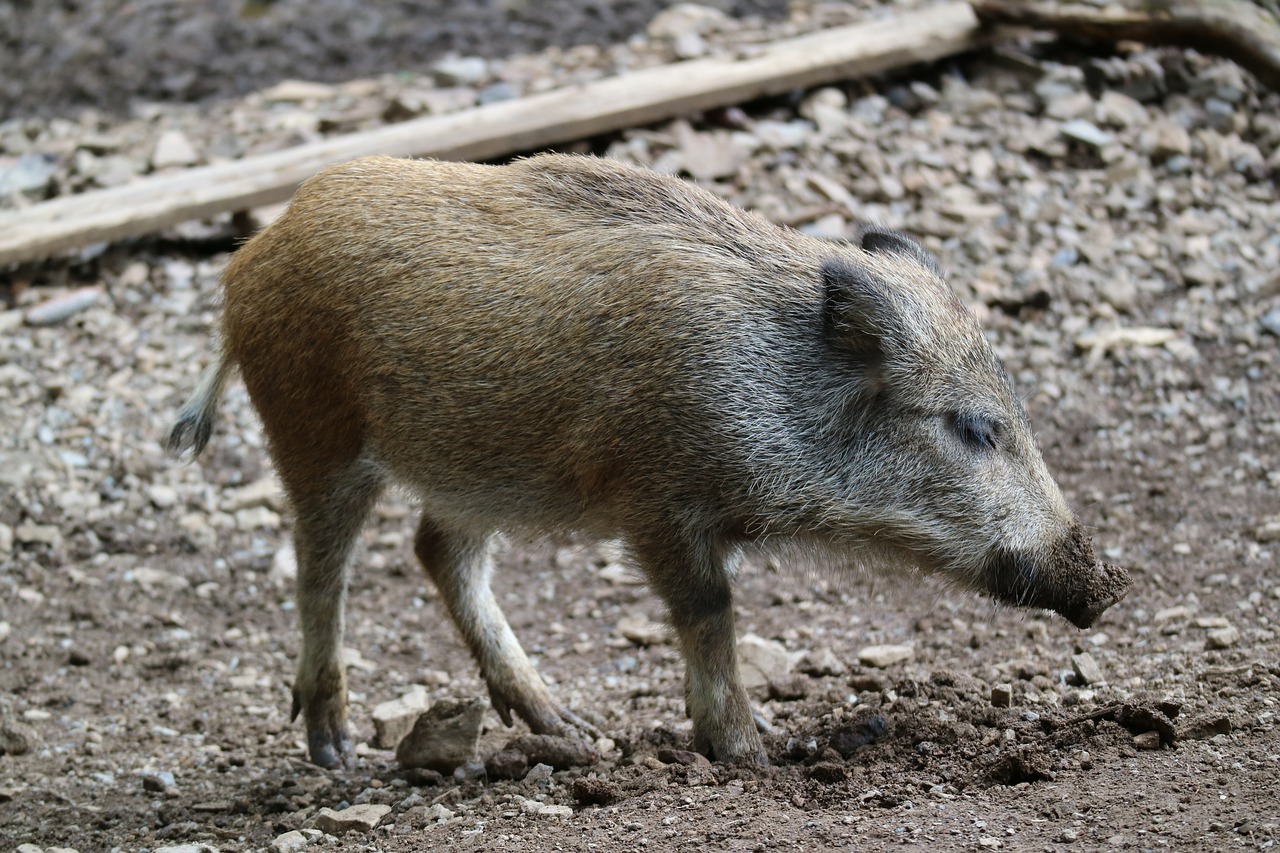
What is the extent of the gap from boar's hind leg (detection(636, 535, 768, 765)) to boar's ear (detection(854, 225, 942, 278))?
140 cm

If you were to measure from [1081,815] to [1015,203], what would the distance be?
577 cm

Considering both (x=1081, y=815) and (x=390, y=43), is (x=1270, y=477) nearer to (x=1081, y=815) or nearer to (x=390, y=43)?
(x=1081, y=815)

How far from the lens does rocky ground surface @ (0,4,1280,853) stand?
4.38 metres

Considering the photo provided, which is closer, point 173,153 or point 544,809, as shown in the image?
point 544,809

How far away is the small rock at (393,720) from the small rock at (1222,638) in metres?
3.01

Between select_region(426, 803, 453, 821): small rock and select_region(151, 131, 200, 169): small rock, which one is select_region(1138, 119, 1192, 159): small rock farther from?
select_region(426, 803, 453, 821): small rock

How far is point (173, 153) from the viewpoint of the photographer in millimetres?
9250

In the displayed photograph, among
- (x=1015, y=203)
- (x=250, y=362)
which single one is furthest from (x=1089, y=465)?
(x=250, y=362)

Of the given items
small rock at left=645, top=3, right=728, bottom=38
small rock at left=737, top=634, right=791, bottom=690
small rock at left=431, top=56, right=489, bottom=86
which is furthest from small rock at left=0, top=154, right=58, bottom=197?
small rock at left=737, top=634, right=791, bottom=690

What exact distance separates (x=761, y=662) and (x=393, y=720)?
1497mm

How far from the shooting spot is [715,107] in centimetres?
940

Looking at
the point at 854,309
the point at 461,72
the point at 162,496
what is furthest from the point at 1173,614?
the point at 461,72

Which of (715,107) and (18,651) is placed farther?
(715,107)

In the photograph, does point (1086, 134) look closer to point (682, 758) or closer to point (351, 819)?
point (682, 758)
